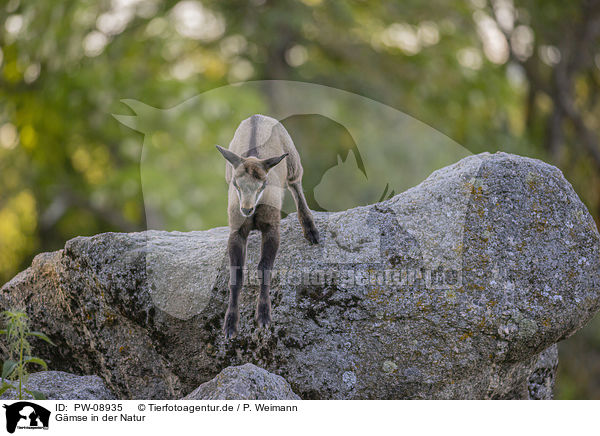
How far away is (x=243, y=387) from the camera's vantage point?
3641 millimetres

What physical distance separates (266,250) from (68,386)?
1899 millimetres

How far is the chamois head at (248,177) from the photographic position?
3.24 metres

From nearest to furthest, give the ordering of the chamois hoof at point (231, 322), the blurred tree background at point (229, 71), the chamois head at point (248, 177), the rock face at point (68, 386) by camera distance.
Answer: the chamois head at point (248, 177) < the chamois hoof at point (231, 322) < the rock face at point (68, 386) < the blurred tree background at point (229, 71)

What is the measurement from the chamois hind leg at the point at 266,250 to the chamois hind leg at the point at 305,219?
0.56 m

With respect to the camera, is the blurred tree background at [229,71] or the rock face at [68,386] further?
the blurred tree background at [229,71]

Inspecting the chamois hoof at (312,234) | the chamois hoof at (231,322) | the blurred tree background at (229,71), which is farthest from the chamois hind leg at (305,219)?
the blurred tree background at (229,71)

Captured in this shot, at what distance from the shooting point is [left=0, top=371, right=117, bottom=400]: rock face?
169 inches

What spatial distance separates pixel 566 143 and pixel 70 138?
896 centimetres

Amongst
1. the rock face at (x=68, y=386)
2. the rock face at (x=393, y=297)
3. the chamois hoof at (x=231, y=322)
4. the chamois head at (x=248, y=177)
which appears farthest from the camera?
the rock face at (x=68, y=386)

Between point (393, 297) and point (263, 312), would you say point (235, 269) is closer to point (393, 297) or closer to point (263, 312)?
point (263, 312)

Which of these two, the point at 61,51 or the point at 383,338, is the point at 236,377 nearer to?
the point at 383,338

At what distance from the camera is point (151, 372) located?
4.46m

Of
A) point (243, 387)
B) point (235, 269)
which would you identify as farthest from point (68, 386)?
point (235, 269)

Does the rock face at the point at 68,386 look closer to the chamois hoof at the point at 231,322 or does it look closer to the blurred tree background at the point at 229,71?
the chamois hoof at the point at 231,322
